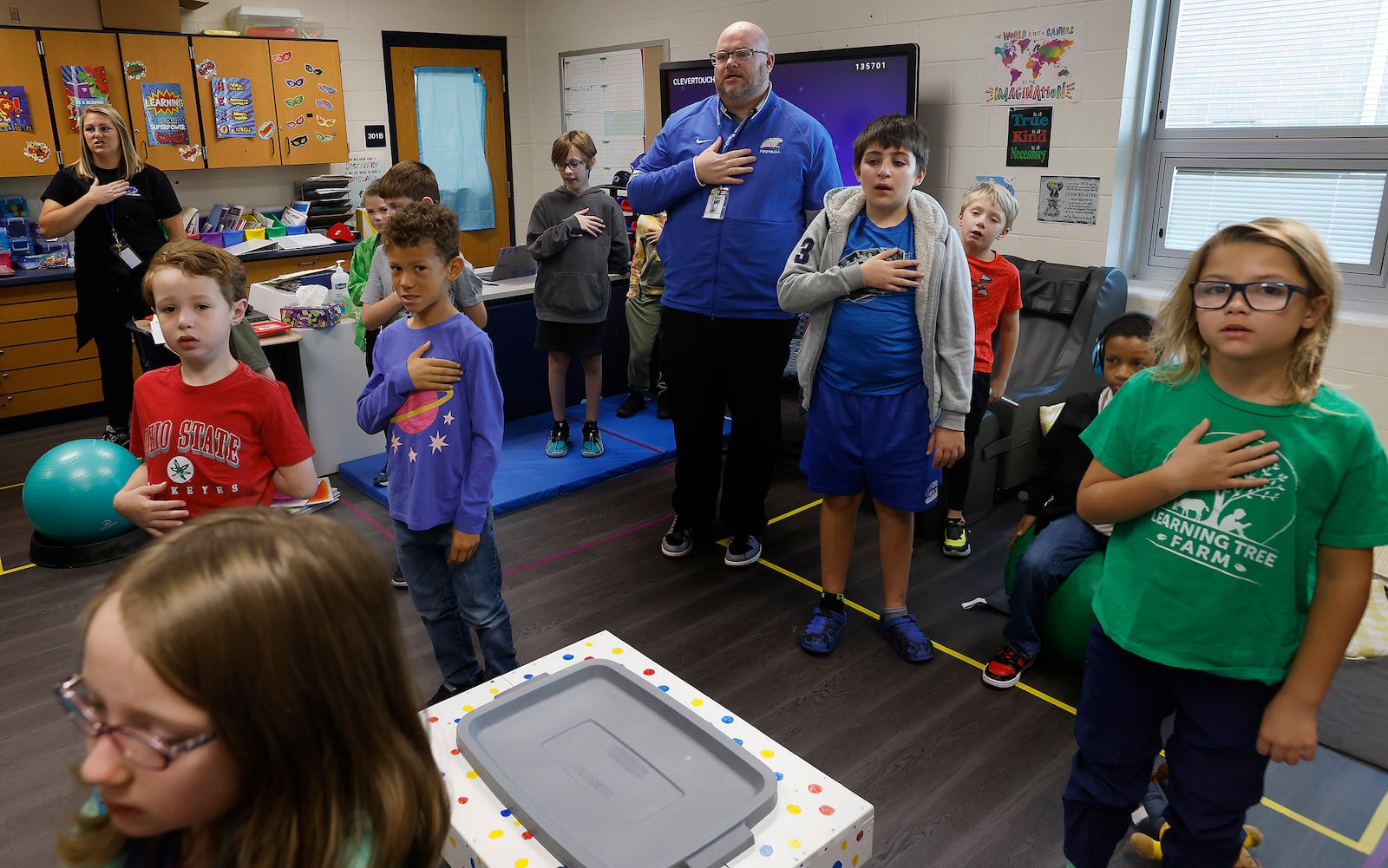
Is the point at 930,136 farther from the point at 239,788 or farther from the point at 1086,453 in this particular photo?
the point at 239,788

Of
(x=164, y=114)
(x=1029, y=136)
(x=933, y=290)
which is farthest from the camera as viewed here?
(x=164, y=114)

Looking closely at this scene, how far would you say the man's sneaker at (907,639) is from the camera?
261cm

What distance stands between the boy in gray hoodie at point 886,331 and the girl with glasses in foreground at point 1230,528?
91cm

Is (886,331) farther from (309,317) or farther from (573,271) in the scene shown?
(309,317)

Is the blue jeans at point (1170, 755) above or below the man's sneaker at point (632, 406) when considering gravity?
above

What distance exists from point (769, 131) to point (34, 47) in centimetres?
418

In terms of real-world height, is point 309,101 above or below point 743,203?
above

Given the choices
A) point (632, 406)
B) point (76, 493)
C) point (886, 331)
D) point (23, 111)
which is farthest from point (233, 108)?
point (886, 331)

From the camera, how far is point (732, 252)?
291cm

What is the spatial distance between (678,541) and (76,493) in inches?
81.5

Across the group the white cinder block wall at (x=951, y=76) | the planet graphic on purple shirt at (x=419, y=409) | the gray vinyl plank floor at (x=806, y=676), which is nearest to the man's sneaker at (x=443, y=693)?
the gray vinyl plank floor at (x=806, y=676)

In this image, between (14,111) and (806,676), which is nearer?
(806,676)

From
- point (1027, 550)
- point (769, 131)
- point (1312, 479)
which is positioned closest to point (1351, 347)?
point (1027, 550)

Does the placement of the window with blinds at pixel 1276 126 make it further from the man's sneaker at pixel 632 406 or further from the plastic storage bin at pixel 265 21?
the plastic storage bin at pixel 265 21
